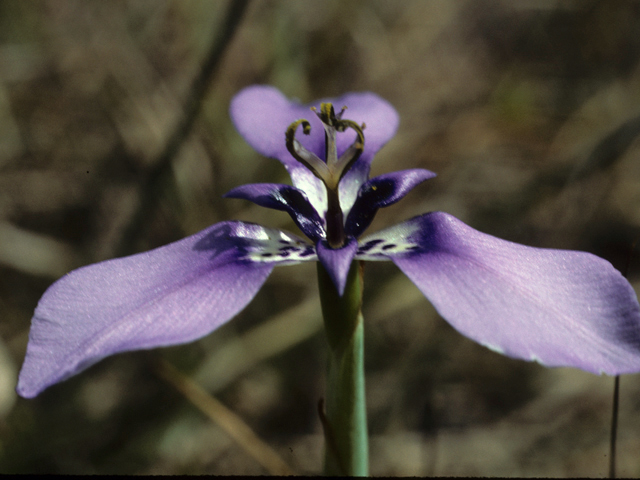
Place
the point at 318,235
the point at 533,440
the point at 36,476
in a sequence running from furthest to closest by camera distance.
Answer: the point at 533,440, the point at 36,476, the point at 318,235

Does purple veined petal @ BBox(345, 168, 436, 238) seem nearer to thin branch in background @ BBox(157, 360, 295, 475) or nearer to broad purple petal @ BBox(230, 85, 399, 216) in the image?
broad purple petal @ BBox(230, 85, 399, 216)

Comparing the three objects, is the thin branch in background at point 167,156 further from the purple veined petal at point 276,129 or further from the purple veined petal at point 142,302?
the purple veined petal at point 142,302

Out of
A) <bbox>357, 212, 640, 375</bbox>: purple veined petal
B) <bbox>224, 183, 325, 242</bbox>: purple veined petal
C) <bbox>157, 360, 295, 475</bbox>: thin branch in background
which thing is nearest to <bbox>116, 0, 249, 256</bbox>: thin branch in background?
<bbox>157, 360, 295, 475</bbox>: thin branch in background

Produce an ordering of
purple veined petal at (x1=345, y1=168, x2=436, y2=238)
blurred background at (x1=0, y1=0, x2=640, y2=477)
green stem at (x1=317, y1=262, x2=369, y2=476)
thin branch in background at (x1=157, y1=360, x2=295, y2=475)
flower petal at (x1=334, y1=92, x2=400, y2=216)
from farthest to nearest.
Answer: blurred background at (x1=0, y1=0, x2=640, y2=477) < thin branch in background at (x1=157, y1=360, x2=295, y2=475) < flower petal at (x1=334, y1=92, x2=400, y2=216) < purple veined petal at (x1=345, y1=168, x2=436, y2=238) < green stem at (x1=317, y1=262, x2=369, y2=476)

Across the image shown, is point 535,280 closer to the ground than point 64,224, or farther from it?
farther from it

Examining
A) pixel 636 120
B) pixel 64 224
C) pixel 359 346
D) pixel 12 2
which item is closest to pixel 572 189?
pixel 636 120

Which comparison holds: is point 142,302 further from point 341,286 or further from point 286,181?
point 286,181

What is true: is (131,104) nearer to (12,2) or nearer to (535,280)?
(12,2)

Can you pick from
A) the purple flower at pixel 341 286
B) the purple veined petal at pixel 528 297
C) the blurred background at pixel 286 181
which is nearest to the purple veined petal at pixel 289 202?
the purple flower at pixel 341 286
